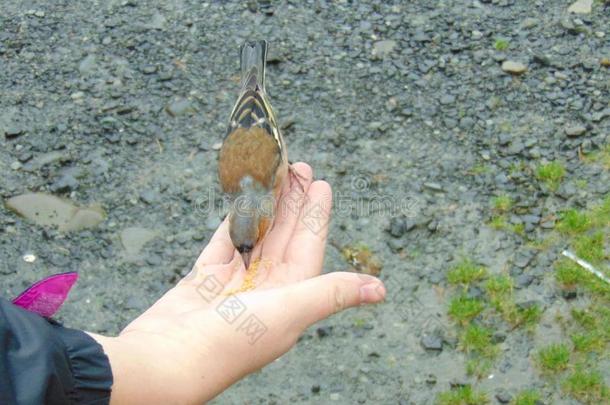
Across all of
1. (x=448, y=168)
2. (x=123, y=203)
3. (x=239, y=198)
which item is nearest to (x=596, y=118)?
(x=448, y=168)

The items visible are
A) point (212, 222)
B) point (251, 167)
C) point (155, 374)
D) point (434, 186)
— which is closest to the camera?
point (155, 374)

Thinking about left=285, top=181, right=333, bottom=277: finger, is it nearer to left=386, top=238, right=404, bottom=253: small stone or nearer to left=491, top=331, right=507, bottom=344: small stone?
left=386, top=238, right=404, bottom=253: small stone

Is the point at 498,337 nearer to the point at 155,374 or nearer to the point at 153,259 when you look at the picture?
the point at 153,259

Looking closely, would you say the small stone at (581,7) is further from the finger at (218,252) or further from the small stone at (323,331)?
the finger at (218,252)

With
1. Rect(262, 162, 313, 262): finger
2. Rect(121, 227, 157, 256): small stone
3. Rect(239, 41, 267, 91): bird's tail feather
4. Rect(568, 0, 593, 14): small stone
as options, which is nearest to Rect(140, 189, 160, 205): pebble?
Rect(121, 227, 157, 256): small stone

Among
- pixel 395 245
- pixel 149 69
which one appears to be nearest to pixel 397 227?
pixel 395 245

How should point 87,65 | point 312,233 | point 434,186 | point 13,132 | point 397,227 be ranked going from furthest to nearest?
point 87,65 < point 13,132 < point 434,186 < point 397,227 < point 312,233

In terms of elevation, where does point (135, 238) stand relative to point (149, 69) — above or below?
below
